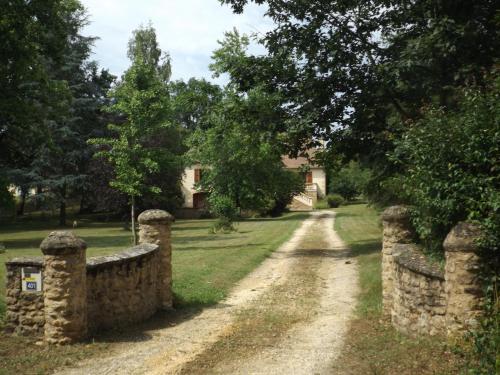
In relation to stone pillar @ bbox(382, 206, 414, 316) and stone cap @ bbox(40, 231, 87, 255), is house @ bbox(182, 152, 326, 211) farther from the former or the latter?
stone cap @ bbox(40, 231, 87, 255)

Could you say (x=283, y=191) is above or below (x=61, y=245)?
above

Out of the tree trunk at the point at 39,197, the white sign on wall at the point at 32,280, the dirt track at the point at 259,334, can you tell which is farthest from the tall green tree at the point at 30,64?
the white sign on wall at the point at 32,280

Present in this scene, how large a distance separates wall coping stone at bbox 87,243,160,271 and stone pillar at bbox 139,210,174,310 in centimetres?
53

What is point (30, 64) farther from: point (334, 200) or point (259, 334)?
point (334, 200)

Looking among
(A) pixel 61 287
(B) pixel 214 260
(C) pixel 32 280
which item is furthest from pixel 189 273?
(A) pixel 61 287

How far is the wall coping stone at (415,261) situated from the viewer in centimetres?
751

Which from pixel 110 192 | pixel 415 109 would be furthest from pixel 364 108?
pixel 110 192

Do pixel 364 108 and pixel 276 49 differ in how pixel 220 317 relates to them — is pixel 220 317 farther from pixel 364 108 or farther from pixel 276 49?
pixel 276 49

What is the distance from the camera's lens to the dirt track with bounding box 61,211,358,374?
24.0ft

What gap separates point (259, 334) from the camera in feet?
29.6

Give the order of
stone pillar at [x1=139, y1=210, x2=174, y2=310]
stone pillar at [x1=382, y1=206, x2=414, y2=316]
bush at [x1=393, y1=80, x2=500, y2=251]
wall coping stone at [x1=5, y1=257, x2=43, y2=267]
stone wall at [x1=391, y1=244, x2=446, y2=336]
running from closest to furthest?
bush at [x1=393, y1=80, x2=500, y2=251], stone wall at [x1=391, y1=244, x2=446, y2=336], wall coping stone at [x1=5, y1=257, x2=43, y2=267], stone pillar at [x1=382, y1=206, x2=414, y2=316], stone pillar at [x1=139, y1=210, x2=174, y2=310]

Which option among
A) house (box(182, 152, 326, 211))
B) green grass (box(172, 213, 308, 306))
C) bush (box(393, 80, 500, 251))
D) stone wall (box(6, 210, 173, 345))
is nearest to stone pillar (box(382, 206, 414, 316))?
bush (box(393, 80, 500, 251))

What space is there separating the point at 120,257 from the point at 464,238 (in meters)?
5.82

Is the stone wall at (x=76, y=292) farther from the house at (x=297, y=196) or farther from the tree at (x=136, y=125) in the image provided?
the house at (x=297, y=196)
